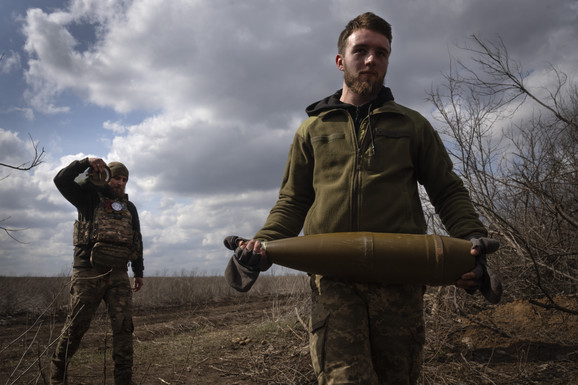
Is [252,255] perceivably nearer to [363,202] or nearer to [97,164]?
[363,202]

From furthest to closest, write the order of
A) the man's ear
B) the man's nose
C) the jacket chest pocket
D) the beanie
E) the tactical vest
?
1. the beanie
2. the tactical vest
3. the man's ear
4. the man's nose
5. the jacket chest pocket

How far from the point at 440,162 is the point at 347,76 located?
784 mm

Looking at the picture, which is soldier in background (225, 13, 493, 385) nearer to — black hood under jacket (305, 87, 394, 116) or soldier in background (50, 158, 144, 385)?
black hood under jacket (305, 87, 394, 116)

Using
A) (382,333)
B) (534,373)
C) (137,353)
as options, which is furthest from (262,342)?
(382,333)

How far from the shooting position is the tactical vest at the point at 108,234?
15.8ft

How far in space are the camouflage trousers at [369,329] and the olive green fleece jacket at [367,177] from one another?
337 millimetres

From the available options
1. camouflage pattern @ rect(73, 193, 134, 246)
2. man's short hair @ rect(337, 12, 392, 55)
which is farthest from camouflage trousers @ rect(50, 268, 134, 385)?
man's short hair @ rect(337, 12, 392, 55)

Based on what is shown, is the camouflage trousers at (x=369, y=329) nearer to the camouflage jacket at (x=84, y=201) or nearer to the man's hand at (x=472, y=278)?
the man's hand at (x=472, y=278)

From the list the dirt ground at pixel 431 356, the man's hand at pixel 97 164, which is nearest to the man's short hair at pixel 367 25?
the dirt ground at pixel 431 356

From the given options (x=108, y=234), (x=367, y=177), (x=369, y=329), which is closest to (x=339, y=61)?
(x=367, y=177)

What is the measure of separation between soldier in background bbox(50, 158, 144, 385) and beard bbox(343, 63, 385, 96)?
11.4 ft

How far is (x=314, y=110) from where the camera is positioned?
8.93 feet

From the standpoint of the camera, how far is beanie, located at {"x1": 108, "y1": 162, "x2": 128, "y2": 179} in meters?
5.23

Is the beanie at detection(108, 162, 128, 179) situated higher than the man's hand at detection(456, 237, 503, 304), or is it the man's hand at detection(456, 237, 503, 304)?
the beanie at detection(108, 162, 128, 179)
